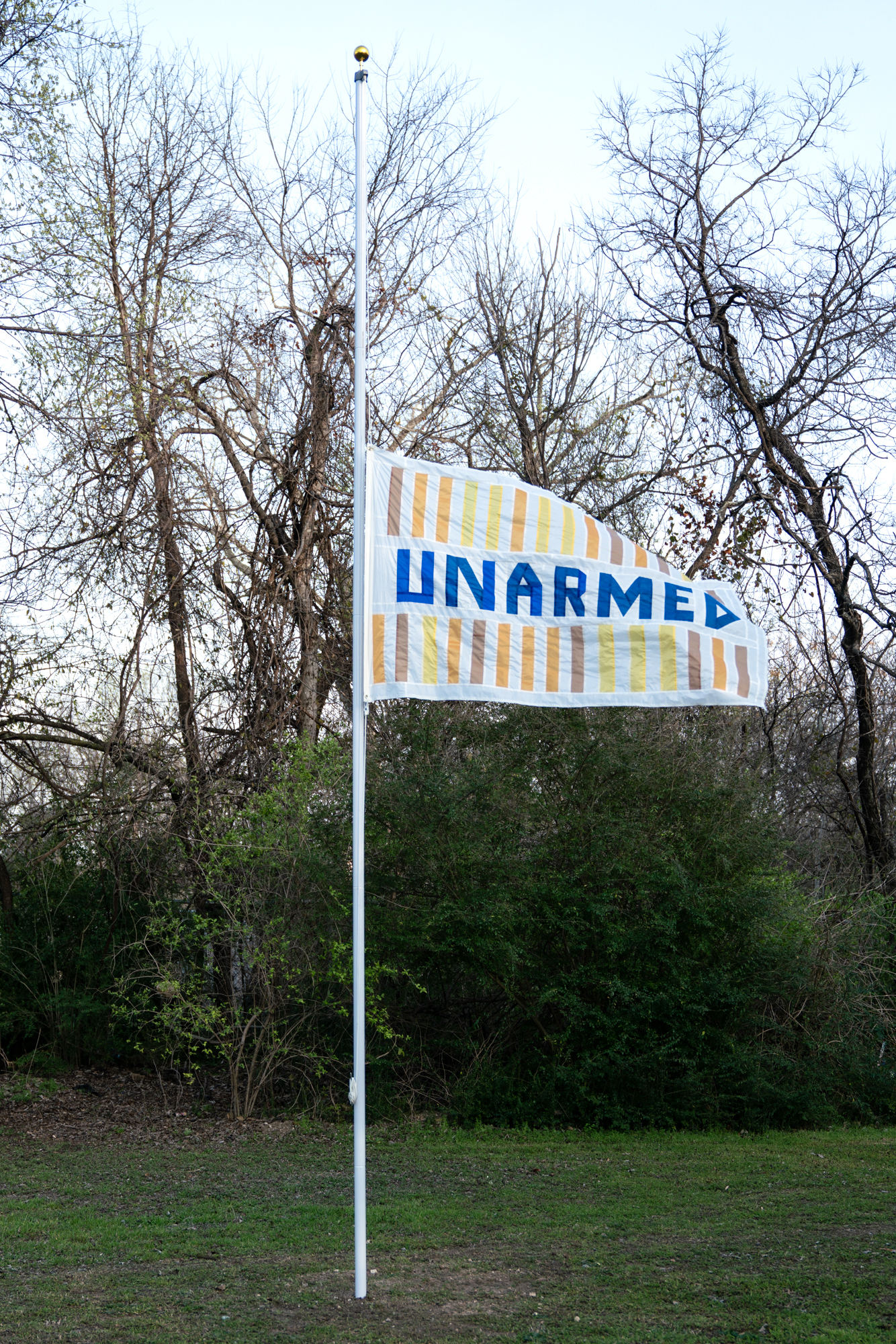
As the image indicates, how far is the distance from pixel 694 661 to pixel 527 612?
861mm

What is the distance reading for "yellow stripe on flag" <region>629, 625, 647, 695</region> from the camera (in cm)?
584

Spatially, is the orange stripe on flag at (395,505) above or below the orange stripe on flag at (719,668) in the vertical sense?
above

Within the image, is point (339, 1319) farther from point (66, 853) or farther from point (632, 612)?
point (66, 853)

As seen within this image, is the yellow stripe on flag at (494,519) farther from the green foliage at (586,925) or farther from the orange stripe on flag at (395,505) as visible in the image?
the green foliage at (586,925)

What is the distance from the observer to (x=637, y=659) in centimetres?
588

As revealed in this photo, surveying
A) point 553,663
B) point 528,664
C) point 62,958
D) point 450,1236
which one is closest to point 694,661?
point 553,663

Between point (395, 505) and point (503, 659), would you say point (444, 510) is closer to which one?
point (395, 505)

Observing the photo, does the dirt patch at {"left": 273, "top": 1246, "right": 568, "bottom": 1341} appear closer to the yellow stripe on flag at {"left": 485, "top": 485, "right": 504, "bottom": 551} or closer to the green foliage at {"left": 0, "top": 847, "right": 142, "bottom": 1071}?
the yellow stripe on flag at {"left": 485, "top": 485, "right": 504, "bottom": 551}

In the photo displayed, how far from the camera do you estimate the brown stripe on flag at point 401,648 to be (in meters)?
5.83

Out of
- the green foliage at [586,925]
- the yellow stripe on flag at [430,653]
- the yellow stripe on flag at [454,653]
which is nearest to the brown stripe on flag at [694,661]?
the yellow stripe on flag at [454,653]

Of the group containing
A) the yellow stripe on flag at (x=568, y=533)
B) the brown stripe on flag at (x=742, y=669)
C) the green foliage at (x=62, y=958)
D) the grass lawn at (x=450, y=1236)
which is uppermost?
the yellow stripe on flag at (x=568, y=533)

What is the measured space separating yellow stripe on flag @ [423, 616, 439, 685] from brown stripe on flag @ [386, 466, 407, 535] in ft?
1.60

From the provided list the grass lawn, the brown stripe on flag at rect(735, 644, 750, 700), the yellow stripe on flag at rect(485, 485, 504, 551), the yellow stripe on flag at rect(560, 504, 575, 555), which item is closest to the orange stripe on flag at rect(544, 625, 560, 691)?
the yellow stripe on flag at rect(560, 504, 575, 555)

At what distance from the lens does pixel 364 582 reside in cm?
589
